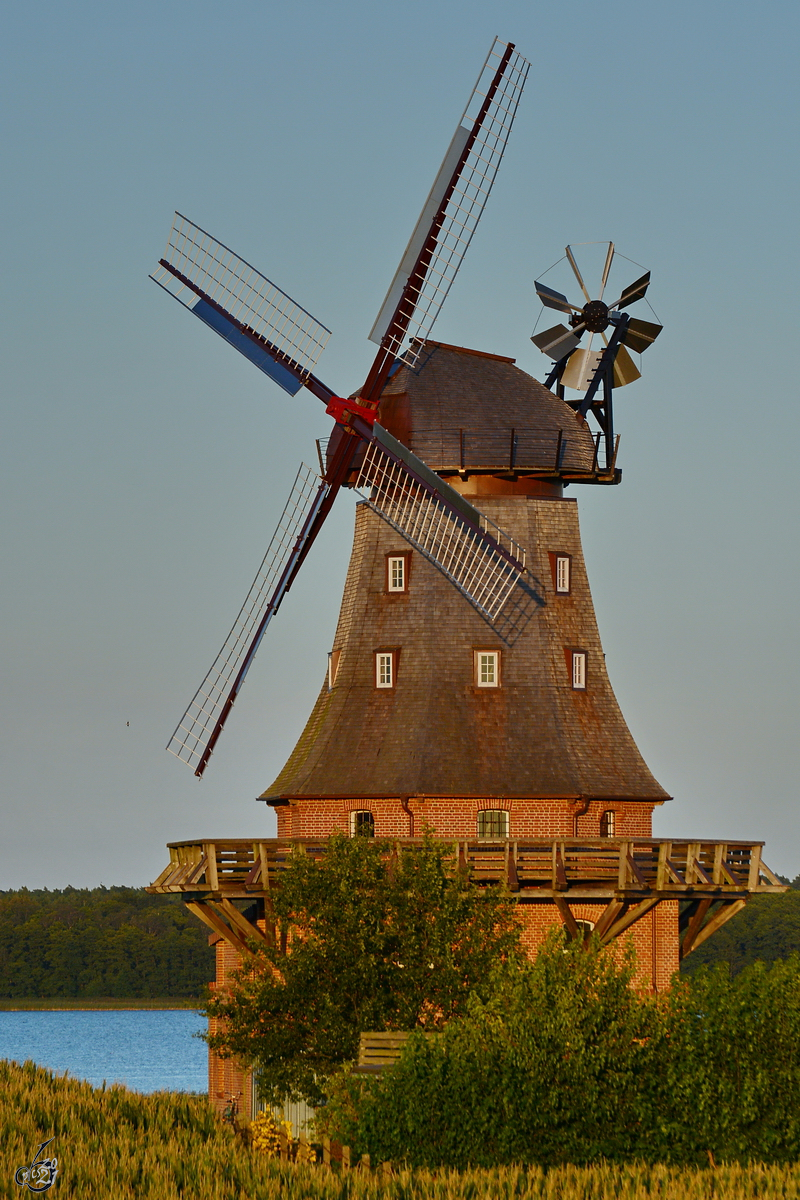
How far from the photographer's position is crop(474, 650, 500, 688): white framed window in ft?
111

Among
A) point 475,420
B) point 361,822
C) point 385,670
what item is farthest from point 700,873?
point 475,420

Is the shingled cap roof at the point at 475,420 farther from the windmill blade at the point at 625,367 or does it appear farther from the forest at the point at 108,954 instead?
the forest at the point at 108,954

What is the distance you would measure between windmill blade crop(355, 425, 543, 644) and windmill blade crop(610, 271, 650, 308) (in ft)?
16.6

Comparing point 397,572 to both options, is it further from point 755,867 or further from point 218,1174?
point 218,1174

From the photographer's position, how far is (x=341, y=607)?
3600cm

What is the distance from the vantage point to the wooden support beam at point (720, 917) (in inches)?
1266

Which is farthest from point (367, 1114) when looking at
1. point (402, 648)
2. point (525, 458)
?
point (525, 458)

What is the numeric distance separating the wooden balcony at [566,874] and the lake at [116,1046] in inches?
823

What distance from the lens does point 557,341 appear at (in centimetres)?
3553

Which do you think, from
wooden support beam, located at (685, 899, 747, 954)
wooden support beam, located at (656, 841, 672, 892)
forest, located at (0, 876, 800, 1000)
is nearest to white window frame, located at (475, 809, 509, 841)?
wooden support beam, located at (656, 841, 672, 892)

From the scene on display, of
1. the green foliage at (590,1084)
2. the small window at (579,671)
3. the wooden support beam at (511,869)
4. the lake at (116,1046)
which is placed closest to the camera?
the green foliage at (590,1084)

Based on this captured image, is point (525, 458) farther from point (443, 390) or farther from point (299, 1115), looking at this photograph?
point (299, 1115)

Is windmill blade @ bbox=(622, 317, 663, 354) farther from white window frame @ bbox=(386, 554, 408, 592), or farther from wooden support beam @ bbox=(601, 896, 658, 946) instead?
wooden support beam @ bbox=(601, 896, 658, 946)

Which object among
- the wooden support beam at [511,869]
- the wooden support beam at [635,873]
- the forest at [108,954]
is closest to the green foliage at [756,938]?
the forest at [108,954]
